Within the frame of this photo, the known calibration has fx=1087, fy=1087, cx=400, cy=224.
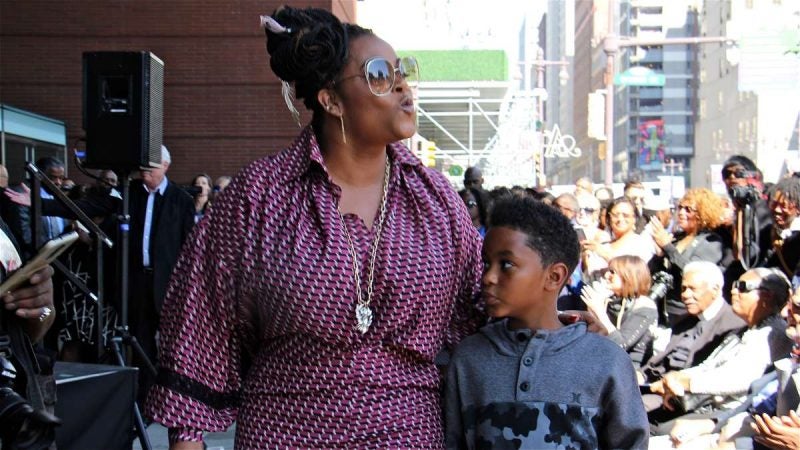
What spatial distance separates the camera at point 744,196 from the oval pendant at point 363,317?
604cm

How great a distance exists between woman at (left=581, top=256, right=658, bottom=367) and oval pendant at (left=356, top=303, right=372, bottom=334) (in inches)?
163

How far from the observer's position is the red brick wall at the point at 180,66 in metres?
14.7

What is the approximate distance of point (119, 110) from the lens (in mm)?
8008

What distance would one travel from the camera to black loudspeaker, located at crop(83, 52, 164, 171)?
7.78 meters

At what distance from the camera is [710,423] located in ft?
19.0

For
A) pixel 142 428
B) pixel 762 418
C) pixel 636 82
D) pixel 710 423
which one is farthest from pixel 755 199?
pixel 636 82

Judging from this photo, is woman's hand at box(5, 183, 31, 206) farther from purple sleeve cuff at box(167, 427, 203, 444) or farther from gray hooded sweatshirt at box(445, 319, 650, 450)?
gray hooded sweatshirt at box(445, 319, 650, 450)

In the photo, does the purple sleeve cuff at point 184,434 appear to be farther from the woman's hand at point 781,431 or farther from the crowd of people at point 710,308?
the woman's hand at point 781,431

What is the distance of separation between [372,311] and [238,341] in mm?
374

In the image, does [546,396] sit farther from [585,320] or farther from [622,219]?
[622,219]

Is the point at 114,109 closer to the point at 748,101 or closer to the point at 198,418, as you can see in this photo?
the point at 198,418

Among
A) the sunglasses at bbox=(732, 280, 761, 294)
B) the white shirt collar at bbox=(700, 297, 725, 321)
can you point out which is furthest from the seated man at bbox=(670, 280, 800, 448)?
the white shirt collar at bbox=(700, 297, 725, 321)

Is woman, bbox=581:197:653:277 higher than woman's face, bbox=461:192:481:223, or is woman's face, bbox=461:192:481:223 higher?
woman's face, bbox=461:192:481:223

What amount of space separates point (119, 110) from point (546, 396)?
597 cm
